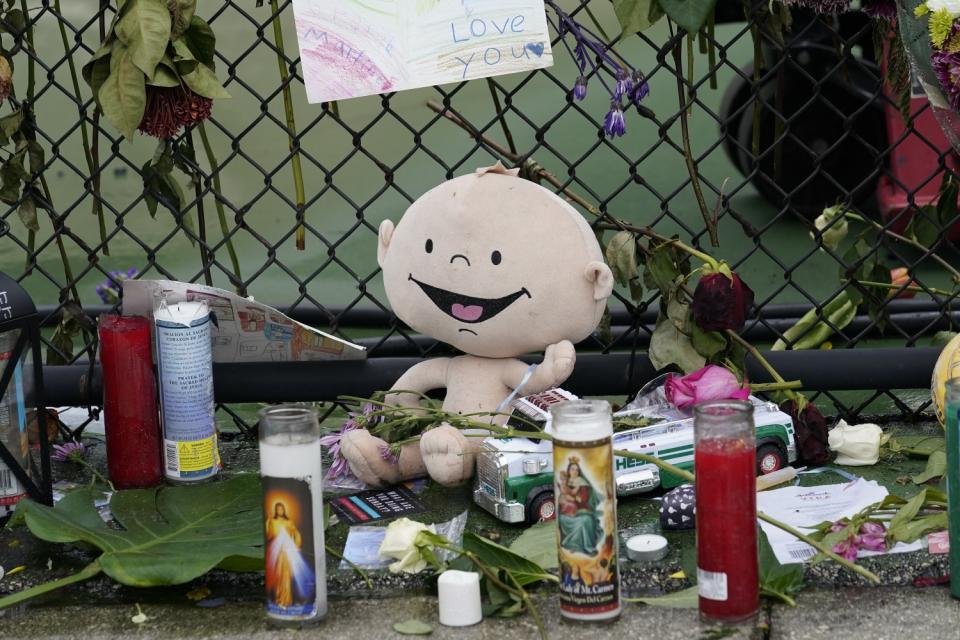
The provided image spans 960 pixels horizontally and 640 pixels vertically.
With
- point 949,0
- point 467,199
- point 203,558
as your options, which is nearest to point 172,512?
point 203,558

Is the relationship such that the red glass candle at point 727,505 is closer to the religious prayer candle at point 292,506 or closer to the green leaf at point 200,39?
the religious prayer candle at point 292,506

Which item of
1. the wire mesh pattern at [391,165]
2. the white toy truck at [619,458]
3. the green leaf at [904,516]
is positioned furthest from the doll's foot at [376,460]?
the wire mesh pattern at [391,165]

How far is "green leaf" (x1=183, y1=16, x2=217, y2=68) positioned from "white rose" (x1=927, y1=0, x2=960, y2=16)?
118cm

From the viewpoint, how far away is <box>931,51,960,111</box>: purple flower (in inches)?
75.8

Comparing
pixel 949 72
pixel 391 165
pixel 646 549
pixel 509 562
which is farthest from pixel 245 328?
pixel 391 165

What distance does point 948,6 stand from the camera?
190cm

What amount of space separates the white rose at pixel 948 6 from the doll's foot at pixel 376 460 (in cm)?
108

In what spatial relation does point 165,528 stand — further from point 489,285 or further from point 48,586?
point 489,285

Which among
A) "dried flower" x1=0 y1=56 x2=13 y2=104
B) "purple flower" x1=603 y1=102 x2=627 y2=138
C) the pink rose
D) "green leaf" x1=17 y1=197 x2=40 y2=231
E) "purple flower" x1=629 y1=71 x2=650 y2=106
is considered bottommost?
the pink rose

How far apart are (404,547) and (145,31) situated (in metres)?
0.97

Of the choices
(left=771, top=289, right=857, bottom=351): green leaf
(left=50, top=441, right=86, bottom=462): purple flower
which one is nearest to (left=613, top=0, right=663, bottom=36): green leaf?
(left=771, top=289, right=857, bottom=351): green leaf

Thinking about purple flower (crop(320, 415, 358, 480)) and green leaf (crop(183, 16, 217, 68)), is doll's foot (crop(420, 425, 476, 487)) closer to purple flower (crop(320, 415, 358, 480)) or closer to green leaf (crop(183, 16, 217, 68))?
purple flower (crop(320, 415, 358, 480))

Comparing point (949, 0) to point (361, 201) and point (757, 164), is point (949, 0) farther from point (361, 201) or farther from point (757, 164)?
point (361, 201)

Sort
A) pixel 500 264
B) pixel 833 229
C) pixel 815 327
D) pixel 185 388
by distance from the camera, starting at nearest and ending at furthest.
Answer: pixel 500 264 < pixel 185 388 < pixel 833 229 < pixel 815 327
